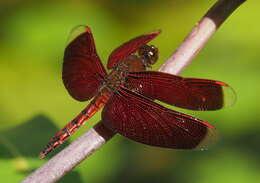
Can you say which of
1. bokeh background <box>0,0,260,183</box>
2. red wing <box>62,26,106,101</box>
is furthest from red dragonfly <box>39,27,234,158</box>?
bokeh background <box>0,0,260,183</box>

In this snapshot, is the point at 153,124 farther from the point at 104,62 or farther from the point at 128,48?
the point at 104,62

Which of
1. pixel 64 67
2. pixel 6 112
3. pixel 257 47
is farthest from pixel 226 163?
pixel 6 112

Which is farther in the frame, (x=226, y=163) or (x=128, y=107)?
(x=226, y=163)

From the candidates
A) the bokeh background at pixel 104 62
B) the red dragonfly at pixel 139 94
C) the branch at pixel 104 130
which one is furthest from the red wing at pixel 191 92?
the bokeh background at pixel 104 62

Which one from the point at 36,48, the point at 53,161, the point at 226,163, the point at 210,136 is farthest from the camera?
the point at 36,48

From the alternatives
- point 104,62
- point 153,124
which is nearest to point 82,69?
point 153,124

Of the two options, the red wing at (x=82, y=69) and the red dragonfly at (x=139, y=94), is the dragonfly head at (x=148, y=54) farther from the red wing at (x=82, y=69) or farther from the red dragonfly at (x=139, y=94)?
the red wing at (x=82, y=69)

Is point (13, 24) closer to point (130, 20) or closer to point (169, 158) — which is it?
point (130, 20)
